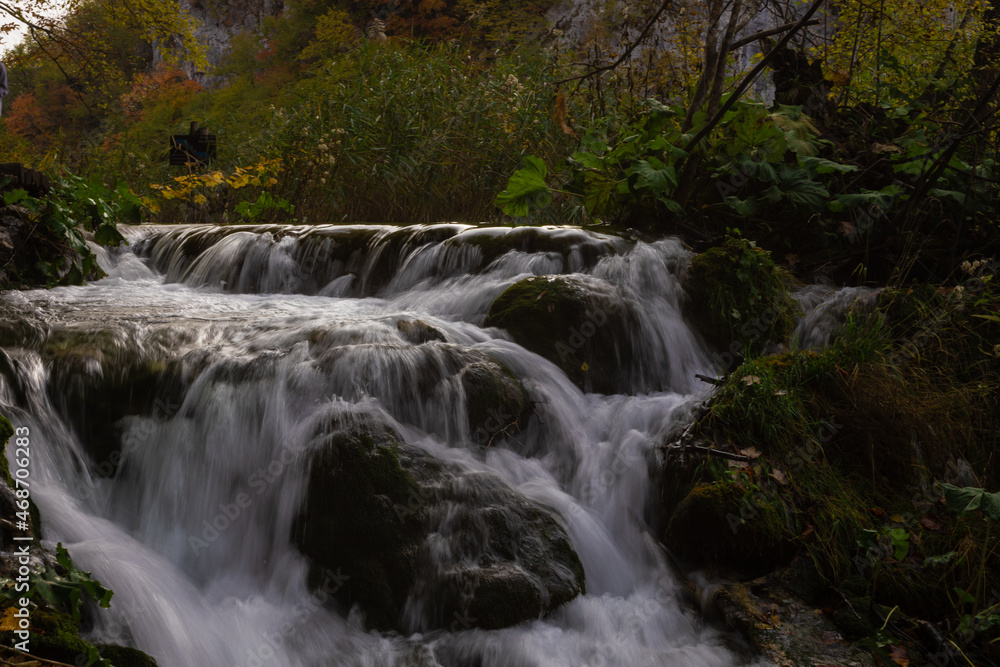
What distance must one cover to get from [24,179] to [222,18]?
2422 centimetres

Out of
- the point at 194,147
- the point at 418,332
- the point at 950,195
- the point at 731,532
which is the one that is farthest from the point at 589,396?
the point at 194,147

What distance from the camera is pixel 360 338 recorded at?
13.7ft

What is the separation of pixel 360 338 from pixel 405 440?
85 centimetres

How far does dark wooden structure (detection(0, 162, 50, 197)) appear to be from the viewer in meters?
5.42

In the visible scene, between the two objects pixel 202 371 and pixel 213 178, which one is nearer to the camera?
pixel 202 371

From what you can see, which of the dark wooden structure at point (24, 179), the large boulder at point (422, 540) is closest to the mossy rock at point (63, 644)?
the large boulder at point (422, 540)

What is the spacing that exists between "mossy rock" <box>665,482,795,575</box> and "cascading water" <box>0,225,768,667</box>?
219 millimetres

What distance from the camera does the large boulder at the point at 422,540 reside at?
303cm

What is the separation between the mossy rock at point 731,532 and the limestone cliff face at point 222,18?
2630cm

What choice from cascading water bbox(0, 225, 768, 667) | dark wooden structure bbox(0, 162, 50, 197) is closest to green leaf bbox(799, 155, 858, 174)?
cascading water bbox(0, 225, 768, 667)

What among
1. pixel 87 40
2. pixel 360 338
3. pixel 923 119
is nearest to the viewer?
pixel 360 338

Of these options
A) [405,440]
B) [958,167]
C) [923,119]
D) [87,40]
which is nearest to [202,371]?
[405,440]

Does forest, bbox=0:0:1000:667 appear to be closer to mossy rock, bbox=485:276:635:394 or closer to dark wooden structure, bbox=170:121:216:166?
mossy rock, bbox=485:276:635:394

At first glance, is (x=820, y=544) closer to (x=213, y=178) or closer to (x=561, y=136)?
(x=561, y=136)
